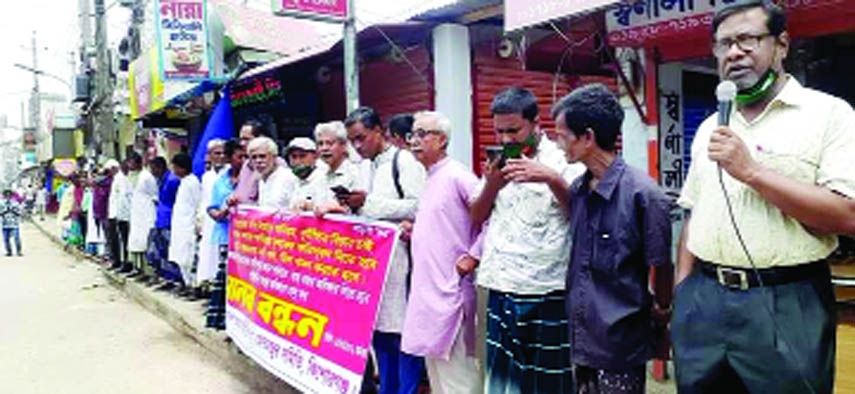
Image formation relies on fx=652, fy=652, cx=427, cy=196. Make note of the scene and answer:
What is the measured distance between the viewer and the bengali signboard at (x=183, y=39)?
930 centimetres

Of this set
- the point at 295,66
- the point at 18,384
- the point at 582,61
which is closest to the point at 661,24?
the point at 582,61

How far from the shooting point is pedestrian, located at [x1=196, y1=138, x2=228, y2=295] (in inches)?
246

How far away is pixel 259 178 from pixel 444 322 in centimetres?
283

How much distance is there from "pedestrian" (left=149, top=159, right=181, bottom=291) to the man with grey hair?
1.03 meters

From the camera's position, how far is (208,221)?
634 cm

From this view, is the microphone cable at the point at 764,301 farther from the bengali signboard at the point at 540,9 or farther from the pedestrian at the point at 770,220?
the bengali signboard at the point at 540,9

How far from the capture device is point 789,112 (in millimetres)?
1840

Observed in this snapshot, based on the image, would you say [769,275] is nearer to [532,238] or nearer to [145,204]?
[532,238]

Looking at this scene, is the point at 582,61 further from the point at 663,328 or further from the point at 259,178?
the point at 663,328

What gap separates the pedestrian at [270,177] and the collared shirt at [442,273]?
1.99 meters

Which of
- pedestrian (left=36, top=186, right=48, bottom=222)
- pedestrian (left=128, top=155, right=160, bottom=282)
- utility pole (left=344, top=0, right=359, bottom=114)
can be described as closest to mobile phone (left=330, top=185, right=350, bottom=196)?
utility pole (left=344, top=0, right=359, bottom=114)

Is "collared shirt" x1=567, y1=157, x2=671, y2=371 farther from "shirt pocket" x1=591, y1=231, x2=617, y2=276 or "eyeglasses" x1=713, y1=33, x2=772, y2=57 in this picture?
"eyeglasses" x1=713, y1=33, x2=772, y2=57

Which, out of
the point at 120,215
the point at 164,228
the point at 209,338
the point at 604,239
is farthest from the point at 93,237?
the point at 604,239

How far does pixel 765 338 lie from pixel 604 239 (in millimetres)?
640
